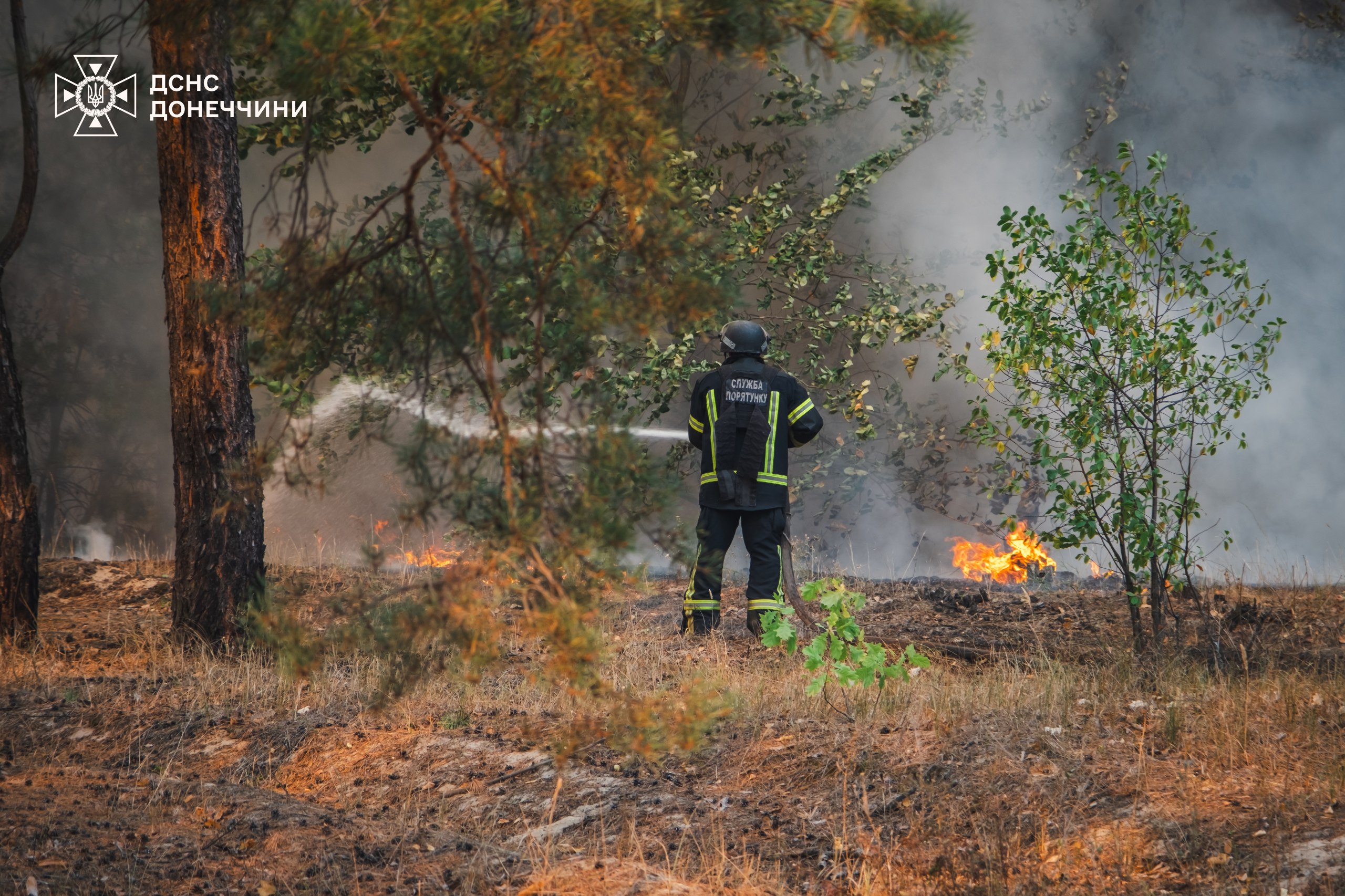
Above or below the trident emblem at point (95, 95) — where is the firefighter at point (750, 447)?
below

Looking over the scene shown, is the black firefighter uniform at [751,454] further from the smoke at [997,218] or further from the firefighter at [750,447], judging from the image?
the smoke at [997,218]

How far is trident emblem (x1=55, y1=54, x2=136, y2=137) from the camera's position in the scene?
1000 centimetres

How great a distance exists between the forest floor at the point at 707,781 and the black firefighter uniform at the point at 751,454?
59cm

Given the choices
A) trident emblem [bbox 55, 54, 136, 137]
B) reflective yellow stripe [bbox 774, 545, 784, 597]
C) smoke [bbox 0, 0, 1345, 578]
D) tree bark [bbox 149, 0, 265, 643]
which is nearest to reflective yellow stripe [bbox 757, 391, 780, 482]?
reflective yellow stripe [bbox 774, 545, 784, 597]

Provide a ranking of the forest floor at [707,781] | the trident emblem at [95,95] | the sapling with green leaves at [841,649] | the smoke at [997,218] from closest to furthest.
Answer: the forest floor at [707,781] < the sapling with green leaves at [841,649] < the trident emblem at [95,95] < the smoke at [997,218]

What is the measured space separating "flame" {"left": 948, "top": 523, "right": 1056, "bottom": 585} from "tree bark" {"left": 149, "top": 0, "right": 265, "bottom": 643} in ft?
16.5

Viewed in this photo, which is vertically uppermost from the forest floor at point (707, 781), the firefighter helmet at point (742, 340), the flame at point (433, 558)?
the firefighter helmet at point (742, 340)

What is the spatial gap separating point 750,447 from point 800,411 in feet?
1.29

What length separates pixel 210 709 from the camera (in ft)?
17.9

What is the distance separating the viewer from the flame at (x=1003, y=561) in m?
8.11

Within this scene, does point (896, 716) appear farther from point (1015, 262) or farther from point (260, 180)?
point (260, 180)

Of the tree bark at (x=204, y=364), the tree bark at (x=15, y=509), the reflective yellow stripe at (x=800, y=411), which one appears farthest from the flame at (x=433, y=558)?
the tree bark at (x=15, y=509)

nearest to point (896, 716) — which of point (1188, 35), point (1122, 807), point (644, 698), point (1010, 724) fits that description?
point (1010, 724)

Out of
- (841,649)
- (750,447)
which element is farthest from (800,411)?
(841,649)
